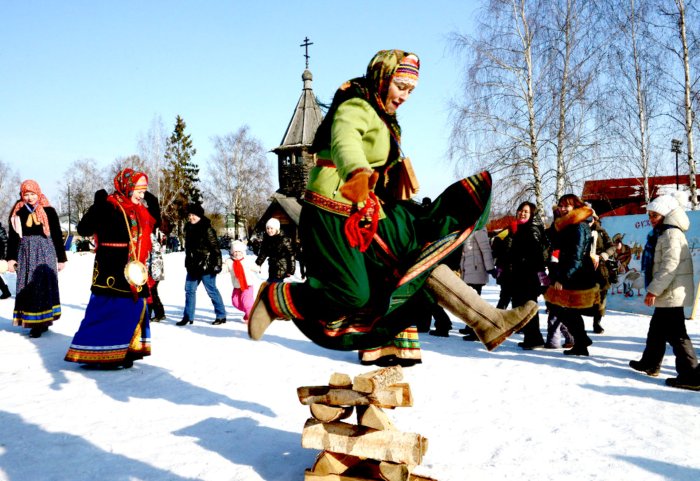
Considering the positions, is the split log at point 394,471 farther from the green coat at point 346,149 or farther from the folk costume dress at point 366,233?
the green coat at point 346,149

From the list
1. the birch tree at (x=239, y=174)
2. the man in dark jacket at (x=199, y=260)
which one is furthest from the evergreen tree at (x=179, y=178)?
the man in dark jacket at (x=199, y=260)

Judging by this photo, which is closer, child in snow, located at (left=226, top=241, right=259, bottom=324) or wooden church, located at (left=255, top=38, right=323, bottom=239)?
child in snow, located at (left=226, top=241, right=259, bottom=324)

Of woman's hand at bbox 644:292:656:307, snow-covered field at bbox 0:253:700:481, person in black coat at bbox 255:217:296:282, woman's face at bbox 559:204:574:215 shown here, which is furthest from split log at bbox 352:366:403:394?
person in black coat at bbox 255:217:296:282

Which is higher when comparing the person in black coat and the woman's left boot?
the person in black coat

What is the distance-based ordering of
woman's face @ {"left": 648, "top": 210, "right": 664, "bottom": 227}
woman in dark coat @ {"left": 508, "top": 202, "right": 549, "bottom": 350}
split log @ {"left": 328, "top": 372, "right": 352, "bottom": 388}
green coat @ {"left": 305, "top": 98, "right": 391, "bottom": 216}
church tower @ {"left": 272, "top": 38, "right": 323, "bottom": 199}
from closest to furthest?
green coat @ {"left": 305, "top": 98, "right": 391, "bottom": 216} → split log @ {"left": 328, "top": 372, "right": 352, "bottom": 388} → woman's face @ {"left": 648, "top": 210, "right": 664, "bottom": 227} → woman in dark coat @ {"left": 508, "top": 202, "right": 549, "bottom": 350} → church tower @ {"left": 272, "top": 38, "right": 323, "bottom": 199}

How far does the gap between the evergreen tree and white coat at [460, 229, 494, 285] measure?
4699 cm

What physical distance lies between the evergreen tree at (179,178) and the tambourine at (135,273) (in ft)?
159

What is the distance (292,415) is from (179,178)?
56.7 m

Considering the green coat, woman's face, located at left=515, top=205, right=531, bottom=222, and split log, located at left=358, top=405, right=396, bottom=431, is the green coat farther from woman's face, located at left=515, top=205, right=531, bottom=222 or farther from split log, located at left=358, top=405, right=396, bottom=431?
woman's face, located at left=515, top=205, right=531, bottom=222

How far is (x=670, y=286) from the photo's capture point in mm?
5426

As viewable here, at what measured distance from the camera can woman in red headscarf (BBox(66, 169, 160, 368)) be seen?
18.7ft

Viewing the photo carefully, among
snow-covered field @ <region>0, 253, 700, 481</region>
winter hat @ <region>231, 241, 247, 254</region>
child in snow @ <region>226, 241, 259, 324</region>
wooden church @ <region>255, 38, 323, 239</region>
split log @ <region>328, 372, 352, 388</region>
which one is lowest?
snow-covered field @ <region>0, 253, 700, 481</region>

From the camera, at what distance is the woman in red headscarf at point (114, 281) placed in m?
5.70

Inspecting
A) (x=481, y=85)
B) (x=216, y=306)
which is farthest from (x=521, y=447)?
(x=481, y=85)
